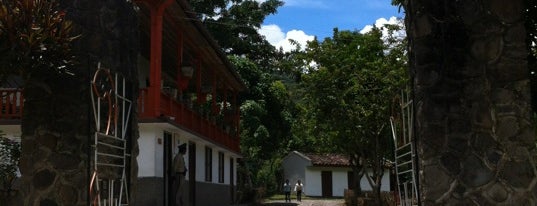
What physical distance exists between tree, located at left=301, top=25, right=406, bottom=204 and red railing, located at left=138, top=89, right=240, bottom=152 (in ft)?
12.5

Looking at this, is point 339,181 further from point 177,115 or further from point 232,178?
point 177,115

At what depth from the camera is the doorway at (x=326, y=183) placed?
51531 millimetres

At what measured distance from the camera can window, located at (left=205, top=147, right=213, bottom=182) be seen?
25.3 m

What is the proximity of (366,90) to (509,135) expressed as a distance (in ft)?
52.9

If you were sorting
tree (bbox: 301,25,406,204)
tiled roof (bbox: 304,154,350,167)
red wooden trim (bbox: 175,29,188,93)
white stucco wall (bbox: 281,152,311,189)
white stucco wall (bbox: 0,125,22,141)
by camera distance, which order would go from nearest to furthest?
white stucco wall (bbox: 0,125,22,141)
red wooden trim (bbox: 175,29,188,93)
tree (bbox: 301,25,406,204)
tiled roof (bbox: 304,154,350,167)
white stucco wall (bbox: 281,152,311,189)

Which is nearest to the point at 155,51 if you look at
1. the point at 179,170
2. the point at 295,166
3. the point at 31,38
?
the point at 179,170

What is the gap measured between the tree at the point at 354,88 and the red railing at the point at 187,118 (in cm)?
380

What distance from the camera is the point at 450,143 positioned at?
268 inches

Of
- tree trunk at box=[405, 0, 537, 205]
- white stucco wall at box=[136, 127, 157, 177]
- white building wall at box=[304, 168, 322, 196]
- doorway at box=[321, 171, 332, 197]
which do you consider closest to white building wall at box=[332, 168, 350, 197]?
doorway at box=[321, 171, 332, 197]

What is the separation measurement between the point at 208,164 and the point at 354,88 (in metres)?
6.86

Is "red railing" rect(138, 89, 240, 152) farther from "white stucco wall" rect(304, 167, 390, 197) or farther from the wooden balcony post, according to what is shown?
"white stucco wall" rect(304, 167, 390, 197)

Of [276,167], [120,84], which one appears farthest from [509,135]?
[276,167]

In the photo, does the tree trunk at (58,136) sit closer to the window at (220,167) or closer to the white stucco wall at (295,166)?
the window at (220,167)

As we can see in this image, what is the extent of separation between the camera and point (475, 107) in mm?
6781
